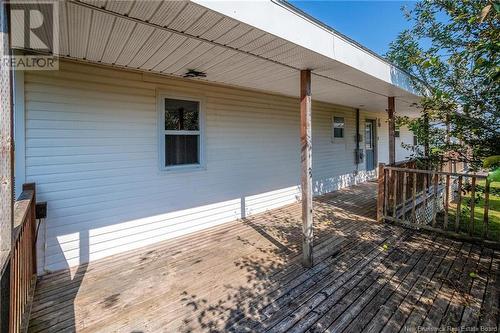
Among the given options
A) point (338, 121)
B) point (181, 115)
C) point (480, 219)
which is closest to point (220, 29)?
point (181, 115)

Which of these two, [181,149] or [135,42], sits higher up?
[135,42]

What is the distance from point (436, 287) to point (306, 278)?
4.57 ft

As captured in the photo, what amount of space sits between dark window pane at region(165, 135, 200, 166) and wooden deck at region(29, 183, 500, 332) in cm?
135

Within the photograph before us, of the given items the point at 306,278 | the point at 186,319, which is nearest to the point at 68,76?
the point at 186,319

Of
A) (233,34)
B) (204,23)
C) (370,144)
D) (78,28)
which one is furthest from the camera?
(370,144)

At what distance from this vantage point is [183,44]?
259cm

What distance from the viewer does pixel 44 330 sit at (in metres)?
2.20

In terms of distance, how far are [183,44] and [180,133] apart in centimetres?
191

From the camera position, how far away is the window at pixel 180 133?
13.4 feet

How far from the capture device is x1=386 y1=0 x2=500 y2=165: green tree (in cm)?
264

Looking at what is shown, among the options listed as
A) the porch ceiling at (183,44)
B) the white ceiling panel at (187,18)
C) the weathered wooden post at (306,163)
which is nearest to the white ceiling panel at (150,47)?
the porch ceiling at (183,44)

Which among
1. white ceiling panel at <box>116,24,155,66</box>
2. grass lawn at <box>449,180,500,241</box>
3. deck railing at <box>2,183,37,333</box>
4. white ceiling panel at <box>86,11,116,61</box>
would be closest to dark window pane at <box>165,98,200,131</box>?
white ceiling panel at <box>116,24,155,66</box>

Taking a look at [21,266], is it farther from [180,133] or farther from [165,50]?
[180,133]

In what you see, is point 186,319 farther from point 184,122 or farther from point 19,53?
point 19,53
